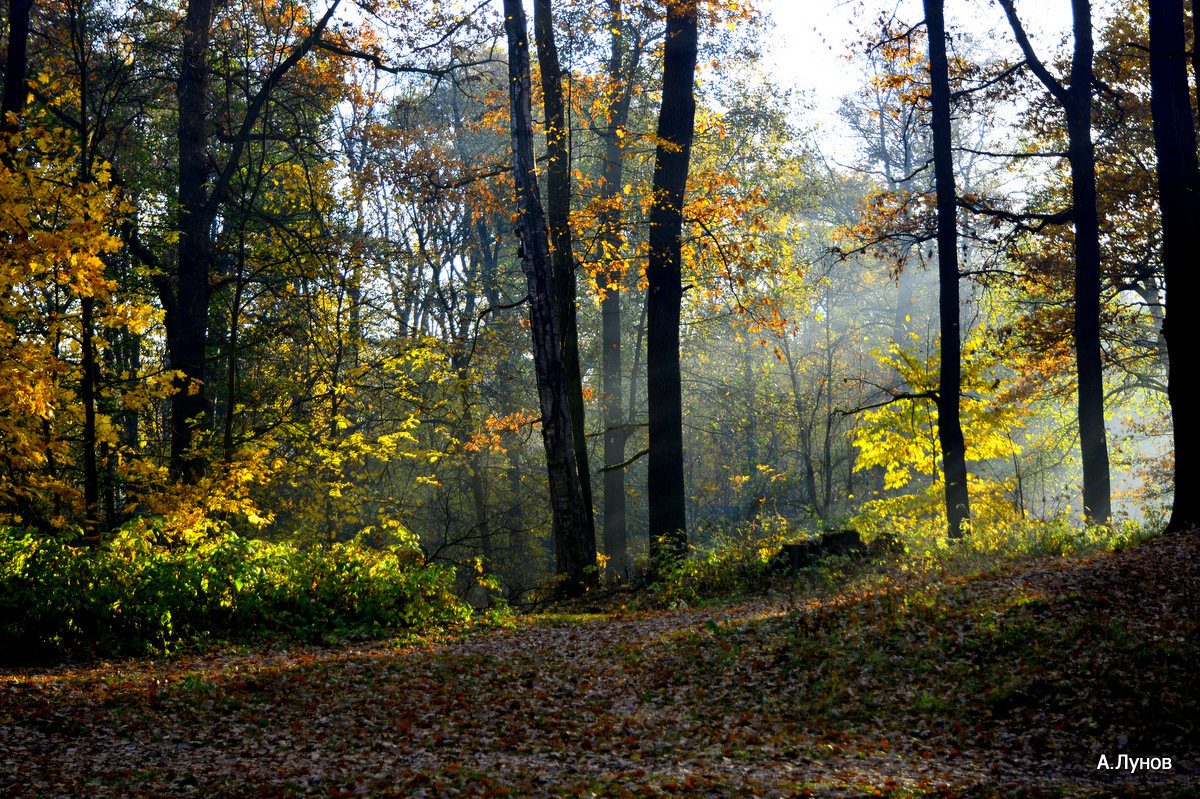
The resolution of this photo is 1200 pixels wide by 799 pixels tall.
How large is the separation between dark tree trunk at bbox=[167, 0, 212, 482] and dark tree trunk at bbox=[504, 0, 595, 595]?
4.98 metres

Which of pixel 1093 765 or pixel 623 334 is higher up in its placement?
pixel 623 334

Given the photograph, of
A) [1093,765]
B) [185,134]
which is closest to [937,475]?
[1093,765]

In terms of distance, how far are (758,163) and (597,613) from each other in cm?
1557

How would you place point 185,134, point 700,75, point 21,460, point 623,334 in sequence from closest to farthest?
point 21,460
point 185,134
point 700,75
point 623,334

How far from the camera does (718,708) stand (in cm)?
670

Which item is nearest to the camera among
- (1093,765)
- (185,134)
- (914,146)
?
(1093,765)

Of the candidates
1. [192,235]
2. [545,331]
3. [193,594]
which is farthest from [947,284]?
[192,235]

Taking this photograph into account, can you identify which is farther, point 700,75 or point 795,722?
point 700,75

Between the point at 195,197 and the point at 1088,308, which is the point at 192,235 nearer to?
the point at 195,197

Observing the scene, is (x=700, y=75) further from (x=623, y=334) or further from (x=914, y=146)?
(x=914, y=146)

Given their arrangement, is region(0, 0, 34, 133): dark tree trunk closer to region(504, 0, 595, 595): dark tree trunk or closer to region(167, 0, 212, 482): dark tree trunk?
region(167, 0, 212, 482): dark tree trunk

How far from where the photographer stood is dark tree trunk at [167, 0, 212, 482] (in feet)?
42.9

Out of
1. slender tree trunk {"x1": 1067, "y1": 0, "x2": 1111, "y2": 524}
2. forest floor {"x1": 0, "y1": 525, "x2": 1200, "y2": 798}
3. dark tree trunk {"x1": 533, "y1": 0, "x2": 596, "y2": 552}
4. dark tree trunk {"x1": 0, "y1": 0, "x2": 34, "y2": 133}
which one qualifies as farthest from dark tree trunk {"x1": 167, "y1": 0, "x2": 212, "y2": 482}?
slender tree trunk {"x1": 1067, "y1": 0, "x2": 1111, "y2": 524}

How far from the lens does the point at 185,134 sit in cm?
1416
